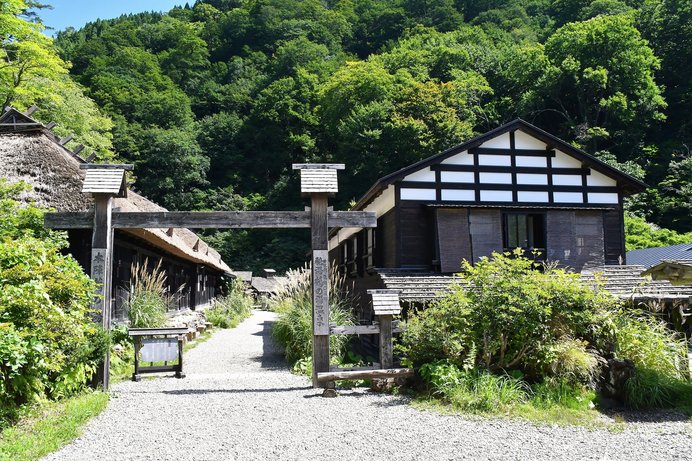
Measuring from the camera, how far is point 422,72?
125 feet

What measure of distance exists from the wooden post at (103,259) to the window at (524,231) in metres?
9.15

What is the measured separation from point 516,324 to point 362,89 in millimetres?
33043

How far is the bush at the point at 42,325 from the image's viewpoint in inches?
215

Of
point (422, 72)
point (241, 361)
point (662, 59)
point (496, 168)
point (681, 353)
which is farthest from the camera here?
point (422, 72)

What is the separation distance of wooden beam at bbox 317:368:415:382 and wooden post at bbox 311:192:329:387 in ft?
0.84

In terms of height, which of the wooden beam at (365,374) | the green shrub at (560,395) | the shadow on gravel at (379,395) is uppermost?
the wooden beam at (365,374)

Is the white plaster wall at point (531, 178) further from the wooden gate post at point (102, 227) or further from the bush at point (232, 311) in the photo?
the bush at point (232, 311)

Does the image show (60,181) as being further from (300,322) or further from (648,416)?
(648,416)

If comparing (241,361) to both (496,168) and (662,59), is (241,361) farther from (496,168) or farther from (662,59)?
(662,59)

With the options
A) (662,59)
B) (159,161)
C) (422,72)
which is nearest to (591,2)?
(662,59)

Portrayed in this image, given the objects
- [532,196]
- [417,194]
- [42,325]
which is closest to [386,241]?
[417,194]

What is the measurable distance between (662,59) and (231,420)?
38.3 metres

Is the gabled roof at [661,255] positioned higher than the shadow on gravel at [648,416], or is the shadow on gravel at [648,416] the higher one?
the gabled roof at [661,255]

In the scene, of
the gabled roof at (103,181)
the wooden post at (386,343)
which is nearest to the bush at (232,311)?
the gabled roof at (103,181)
